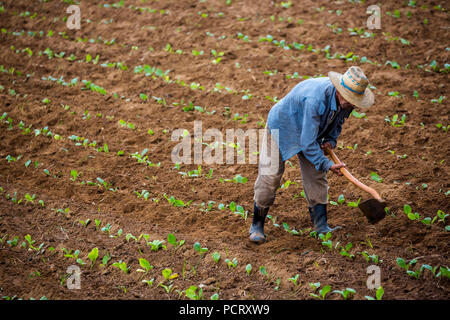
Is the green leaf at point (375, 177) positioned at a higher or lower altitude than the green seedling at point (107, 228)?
lower

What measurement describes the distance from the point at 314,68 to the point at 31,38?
526 centimetres

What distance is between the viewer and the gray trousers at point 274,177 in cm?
386

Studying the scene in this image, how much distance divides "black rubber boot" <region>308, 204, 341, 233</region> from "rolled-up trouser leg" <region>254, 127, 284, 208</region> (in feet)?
1.47

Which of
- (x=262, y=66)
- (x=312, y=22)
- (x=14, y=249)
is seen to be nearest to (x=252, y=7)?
(x=312, y=22)

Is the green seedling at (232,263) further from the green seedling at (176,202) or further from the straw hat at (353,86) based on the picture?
the straw hat at (353,86)

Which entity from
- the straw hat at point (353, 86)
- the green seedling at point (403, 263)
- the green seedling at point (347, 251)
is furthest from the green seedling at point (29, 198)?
the green seedling at point (403, 263)

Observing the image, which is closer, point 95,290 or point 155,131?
point 95,290

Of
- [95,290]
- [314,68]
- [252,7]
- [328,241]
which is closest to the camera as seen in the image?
[95,290]

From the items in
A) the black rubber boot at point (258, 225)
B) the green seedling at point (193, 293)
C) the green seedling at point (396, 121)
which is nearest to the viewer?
the green seedling at point (193, 293)

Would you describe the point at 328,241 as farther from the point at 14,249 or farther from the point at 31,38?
the point at 31,38

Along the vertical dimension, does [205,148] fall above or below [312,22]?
below

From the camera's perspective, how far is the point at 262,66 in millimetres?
7082
